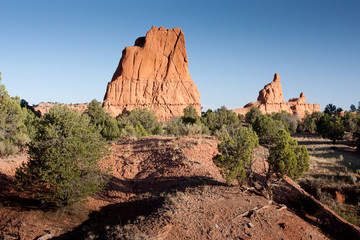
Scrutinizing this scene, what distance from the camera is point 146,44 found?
70.1 meters

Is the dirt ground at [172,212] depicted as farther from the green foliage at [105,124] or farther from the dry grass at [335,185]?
the green foliage at [105,124]

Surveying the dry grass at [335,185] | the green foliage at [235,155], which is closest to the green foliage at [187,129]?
the dry grass at [335,185]

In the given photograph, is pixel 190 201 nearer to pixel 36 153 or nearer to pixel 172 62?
pixel 36 153

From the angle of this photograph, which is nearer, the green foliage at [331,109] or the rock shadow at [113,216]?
the rock shadow at [113,216]

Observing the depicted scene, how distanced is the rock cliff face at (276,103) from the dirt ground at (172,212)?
81888mm

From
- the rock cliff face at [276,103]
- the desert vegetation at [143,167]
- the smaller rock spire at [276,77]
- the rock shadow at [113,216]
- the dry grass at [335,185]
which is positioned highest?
the smaller rock spire at [276,77]

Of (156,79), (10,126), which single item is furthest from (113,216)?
(156,79)

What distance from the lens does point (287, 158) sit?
9.17 metres

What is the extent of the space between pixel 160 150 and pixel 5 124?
1142 cm

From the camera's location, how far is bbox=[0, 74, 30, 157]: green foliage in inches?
609

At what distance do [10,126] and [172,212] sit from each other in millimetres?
15362

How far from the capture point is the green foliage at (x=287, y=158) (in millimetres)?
9141

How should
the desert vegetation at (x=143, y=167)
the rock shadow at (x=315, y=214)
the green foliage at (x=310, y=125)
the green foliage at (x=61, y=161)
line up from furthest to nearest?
1. the green foliage at (x=310, y=125)
2. the rock shadow at (x=315, y=214)
3. the desert vegetation at (x=143, y=167)
4. the green foliage at (x=61, y=161)

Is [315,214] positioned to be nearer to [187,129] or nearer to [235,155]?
[235,155]
